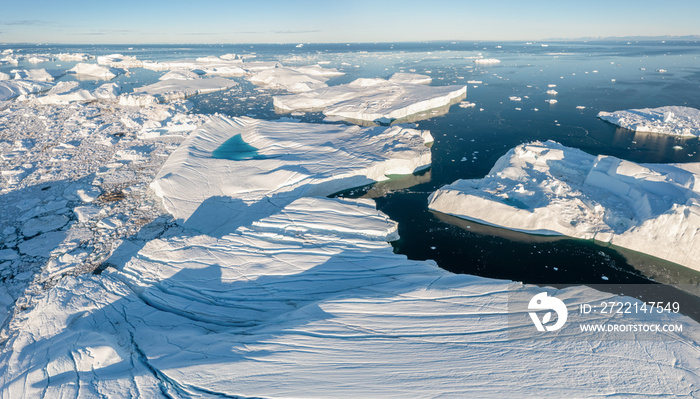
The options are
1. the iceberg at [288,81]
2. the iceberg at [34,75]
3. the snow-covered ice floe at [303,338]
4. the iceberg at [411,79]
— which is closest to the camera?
the snow-covered ice floe at [303,338]

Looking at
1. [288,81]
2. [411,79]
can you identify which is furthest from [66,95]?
[411,79]

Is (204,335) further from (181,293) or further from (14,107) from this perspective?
(14,107)

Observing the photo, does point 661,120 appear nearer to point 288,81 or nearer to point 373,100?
point 373,100

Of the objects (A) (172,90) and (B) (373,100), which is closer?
(B) (373,100)

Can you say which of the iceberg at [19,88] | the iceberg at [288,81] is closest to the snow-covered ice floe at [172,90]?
the iceberg at [288,81]

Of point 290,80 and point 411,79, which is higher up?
point 411,79

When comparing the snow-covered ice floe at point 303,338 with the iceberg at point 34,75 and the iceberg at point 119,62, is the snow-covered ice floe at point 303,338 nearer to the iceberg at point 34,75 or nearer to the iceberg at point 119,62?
the iceberg at point 34,75
